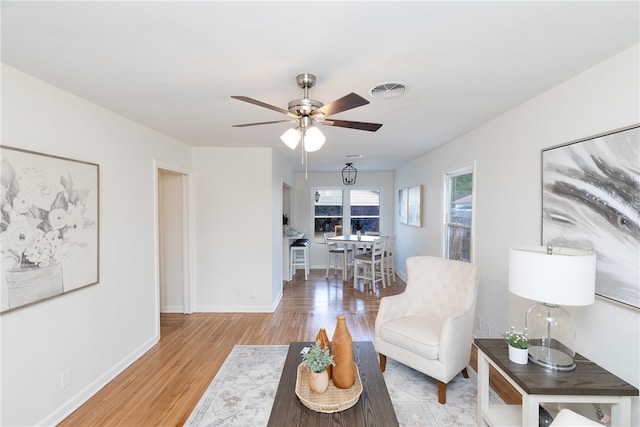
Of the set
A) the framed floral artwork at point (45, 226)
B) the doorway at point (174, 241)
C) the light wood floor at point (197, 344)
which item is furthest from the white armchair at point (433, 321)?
the doorway at point (174, 241)

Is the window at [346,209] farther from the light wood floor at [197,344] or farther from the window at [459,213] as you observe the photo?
the window at [459,213]

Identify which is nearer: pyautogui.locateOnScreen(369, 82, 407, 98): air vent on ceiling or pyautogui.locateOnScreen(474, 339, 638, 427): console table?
pyautogui.locateOnScreen(474, 339, 638, 427): console table

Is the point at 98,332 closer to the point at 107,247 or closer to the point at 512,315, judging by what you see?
the point at 107,247

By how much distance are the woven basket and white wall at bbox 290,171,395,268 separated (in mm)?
5547

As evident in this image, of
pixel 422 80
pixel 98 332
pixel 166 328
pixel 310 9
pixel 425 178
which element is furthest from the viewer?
pixel 425 178

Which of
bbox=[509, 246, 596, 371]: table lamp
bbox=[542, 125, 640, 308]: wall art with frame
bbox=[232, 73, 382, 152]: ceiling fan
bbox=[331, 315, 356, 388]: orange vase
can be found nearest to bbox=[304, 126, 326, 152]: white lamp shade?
bbox=[232, 73, 382, 152]: ceiling fan

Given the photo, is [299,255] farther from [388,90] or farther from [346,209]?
[388,90]

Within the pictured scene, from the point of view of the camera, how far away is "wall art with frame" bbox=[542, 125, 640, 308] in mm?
1564

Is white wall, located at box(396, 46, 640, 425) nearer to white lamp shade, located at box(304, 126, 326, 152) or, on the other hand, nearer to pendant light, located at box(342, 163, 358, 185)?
white lamp shade, located at box(304, 126, 326, 152)

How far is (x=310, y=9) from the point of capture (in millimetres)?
1280

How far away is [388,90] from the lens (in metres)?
2.15

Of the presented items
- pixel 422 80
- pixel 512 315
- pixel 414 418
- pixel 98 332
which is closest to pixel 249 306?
pixel 98 332

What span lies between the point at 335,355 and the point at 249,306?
2.87 m

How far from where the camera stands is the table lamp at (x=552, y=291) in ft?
5.03
